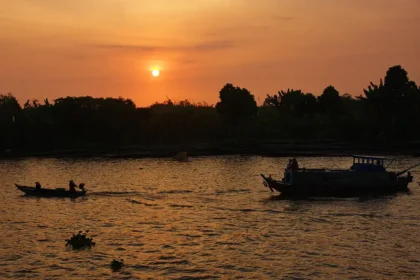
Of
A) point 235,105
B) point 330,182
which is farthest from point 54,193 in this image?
point 235,105

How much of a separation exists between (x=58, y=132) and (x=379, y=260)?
463 feet

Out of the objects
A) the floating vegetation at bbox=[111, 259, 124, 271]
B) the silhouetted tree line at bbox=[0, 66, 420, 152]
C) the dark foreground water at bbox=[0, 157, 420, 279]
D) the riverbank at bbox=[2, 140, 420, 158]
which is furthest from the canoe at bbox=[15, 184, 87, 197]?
the silhouetted tree line at bbox=[0, 66, 420, 152]

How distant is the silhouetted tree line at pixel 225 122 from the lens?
138875 mm

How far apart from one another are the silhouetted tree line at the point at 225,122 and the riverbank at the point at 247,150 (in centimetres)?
616

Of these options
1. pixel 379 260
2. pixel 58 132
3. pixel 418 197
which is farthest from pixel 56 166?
pixel 379 260

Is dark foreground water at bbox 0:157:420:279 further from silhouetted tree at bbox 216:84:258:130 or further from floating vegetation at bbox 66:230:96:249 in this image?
silhouetted tree at bbox 216:84:258:130

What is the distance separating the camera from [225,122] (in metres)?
167

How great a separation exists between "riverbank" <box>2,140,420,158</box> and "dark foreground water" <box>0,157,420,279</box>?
6495 centimetres

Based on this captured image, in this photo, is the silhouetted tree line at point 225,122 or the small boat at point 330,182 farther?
the silhouetted tree line at point 225,122

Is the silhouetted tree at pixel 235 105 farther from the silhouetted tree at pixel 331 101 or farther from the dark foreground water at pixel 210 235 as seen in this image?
the dark foreground water at pixel 210 235

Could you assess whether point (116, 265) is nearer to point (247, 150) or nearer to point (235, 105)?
point (247, 150)

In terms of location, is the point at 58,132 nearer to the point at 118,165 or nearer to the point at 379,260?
the point at 118,165

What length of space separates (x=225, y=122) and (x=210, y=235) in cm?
12848

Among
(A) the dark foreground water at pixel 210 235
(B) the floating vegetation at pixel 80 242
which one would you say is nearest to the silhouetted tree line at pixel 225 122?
(A) the dark foreground water at pixel 210 235
